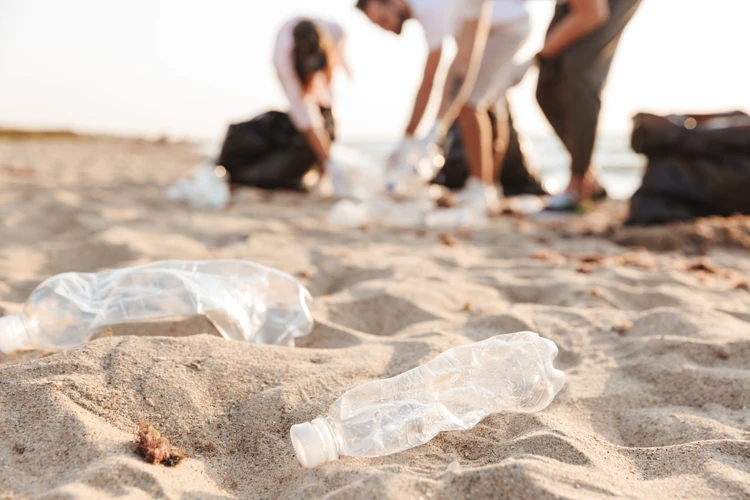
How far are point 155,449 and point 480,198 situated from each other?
303 centimetres

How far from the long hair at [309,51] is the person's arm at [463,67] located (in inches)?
42.2

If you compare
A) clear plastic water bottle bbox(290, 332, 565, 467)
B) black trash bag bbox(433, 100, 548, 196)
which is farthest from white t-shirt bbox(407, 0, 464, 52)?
clear plastic water bottle bbox(290, 332, 565, 467)

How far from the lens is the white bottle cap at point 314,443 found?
3.12 ft

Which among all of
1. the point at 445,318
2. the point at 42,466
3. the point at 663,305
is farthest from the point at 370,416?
the point at 663,305

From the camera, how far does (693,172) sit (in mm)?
3084

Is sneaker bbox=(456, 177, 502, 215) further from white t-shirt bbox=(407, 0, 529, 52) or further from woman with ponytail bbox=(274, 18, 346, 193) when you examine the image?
woman with ponytail bbox=(274, 18, 346, 193)

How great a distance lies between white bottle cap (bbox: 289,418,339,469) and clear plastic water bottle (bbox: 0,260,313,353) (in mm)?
547

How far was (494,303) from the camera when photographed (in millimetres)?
1881

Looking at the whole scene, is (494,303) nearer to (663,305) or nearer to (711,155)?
(663,305)

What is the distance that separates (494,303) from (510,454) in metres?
0.91

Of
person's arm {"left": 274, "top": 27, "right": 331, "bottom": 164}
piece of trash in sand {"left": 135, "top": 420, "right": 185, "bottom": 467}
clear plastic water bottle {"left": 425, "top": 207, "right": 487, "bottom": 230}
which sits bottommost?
clear plastic water bottle {"left": 425, "top": 207, "right": 487, "bottom": 230}

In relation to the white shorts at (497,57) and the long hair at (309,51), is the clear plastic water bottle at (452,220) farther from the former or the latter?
the long hair at (309,51)

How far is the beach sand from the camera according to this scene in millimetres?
909

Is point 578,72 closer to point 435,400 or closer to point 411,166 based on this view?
point 411,166
